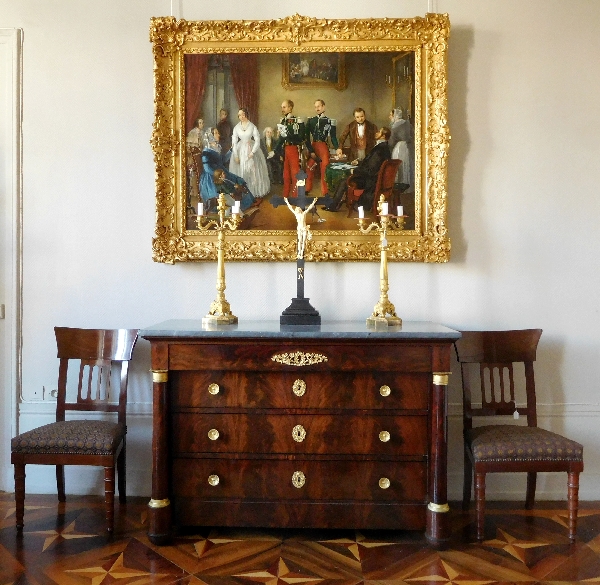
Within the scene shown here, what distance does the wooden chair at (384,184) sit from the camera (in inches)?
151

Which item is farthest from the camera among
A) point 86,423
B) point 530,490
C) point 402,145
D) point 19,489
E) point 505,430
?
point 402,145

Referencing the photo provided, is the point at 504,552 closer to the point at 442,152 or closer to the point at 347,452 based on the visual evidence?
the point at 347,452

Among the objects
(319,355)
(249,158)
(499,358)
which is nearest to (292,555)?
(319,355)

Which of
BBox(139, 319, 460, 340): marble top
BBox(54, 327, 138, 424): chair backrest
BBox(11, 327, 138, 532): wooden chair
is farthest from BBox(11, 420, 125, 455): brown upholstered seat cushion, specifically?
BBox(139, 319, 460, 340): marble top

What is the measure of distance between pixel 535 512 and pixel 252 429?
1.99 meters

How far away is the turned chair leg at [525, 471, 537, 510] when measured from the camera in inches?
142

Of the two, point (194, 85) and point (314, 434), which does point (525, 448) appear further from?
point (194, 85)

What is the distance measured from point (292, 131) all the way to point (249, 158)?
14.0 inches

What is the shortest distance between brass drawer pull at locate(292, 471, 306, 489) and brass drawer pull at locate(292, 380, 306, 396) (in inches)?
18.0

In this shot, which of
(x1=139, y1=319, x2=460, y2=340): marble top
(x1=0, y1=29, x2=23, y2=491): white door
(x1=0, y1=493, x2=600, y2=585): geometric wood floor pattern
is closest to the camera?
(x1=0, y1=493, x2=600, y2=585): geometric wood floor pattern

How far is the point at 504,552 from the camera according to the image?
306 cm

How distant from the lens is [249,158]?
3.86m

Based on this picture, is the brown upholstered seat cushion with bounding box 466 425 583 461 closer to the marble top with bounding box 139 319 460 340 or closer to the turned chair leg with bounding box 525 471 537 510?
the turned chair leg with bounding box 525 471 537 510

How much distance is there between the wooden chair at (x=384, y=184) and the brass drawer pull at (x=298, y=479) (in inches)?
72.0
